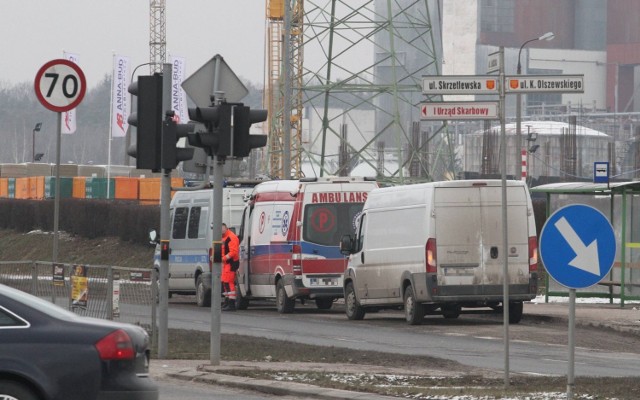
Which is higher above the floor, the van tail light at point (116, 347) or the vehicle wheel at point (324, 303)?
the van tail light at point (116, 347)

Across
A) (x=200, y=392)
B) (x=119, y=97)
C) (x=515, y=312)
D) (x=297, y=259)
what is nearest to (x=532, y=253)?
(x=515, y=312)

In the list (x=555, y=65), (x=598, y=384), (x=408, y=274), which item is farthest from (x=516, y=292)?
(x=555, y=65)

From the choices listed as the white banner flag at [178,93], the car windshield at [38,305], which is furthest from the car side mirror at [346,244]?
the white banner flag at [178,93]

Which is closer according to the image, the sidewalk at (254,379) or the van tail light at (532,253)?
the sidewalk at (254,379)

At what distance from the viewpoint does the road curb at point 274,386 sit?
44.1ft

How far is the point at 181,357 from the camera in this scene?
1773 cm

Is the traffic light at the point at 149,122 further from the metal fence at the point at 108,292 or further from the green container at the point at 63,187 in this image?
the green container at the point at 63,187

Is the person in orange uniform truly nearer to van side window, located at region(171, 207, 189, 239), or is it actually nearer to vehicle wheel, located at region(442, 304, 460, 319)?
van side window, located at region(171, 207, 189, 239)

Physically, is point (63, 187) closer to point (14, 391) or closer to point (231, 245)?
point (231, 245)

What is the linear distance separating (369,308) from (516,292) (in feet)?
11.5

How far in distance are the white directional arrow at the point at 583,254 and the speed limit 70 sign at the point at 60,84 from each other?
7.29 metres

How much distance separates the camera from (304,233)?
2859 centimetres

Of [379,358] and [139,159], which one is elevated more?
[139,159]

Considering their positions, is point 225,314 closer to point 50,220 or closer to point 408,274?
point 408,274
